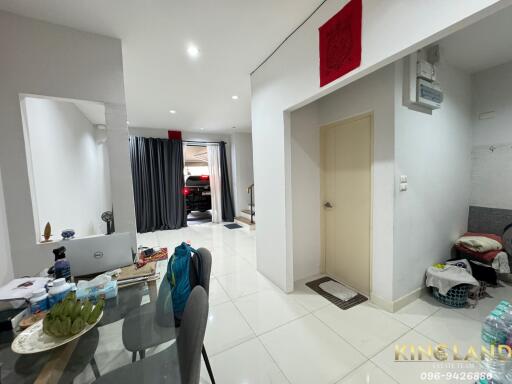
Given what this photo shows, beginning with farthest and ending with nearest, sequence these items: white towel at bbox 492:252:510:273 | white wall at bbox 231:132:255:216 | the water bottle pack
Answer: white wall at bbox 231:132:255:216, white towel at bbox 492:252:510:273, the water bottle pack

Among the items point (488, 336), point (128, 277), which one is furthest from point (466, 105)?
point (128, 277)

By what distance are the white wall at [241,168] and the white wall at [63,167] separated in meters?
3.31

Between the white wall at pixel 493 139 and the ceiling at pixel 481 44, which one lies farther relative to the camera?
the white wall at pixel 493 139

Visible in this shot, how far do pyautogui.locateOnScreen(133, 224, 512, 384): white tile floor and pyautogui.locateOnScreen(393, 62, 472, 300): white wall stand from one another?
0.35 meters

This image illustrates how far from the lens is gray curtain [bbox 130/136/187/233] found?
16.7 feet

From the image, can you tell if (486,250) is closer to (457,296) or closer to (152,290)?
(457,296)

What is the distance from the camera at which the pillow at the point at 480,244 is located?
2.29m

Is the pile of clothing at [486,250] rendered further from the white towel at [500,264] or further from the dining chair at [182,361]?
the dining chair at [182,361]

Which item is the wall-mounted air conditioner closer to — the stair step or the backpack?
the backpack

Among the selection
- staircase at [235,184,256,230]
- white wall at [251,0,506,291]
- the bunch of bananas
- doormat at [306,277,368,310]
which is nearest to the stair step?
staircase at [235,184,256,230]

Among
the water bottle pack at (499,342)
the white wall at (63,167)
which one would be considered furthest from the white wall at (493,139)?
the white wall at (63,167)

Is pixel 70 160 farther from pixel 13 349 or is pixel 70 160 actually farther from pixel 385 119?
pixel 385 119

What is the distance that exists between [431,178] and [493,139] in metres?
1.18

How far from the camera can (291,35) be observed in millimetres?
2002
